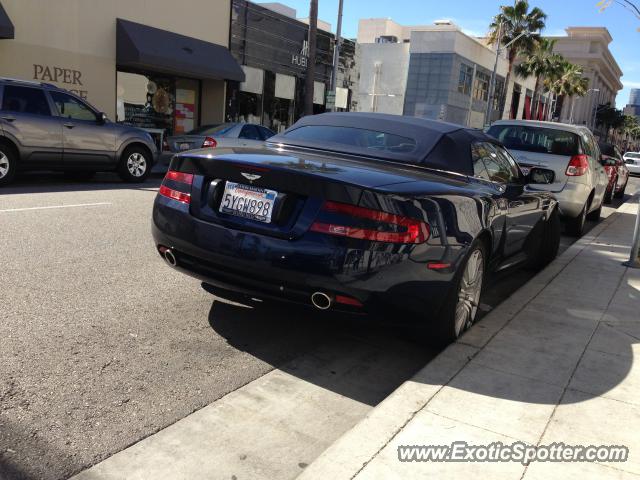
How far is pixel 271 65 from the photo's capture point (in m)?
23.8

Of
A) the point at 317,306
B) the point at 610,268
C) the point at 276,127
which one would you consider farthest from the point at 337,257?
the point at 276,127

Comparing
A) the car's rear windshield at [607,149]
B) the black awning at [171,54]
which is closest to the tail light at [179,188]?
the black awning at [171,54]

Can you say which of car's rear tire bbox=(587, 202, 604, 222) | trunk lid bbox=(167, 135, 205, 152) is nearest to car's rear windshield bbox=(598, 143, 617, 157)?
car's rear tire bbox=(587, 202, 604, 222)

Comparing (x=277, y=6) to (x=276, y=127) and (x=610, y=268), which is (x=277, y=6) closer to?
(x=276, y=127)

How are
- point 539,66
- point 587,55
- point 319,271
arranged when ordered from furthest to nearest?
point 587,55, point 539,66, point 319,271

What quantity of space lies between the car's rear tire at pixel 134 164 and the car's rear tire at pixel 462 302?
371 inches

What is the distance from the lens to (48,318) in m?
4.15

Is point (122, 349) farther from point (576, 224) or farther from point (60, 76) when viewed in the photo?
point (60, 76)

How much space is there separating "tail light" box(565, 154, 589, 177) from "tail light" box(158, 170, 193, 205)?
6731 millimetres

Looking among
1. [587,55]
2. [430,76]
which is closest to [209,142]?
[430,76]

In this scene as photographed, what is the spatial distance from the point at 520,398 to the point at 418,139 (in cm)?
223

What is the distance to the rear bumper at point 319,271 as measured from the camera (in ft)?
11.1

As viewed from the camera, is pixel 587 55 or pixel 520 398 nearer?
pixel 520 398

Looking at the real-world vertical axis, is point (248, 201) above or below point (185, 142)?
above
